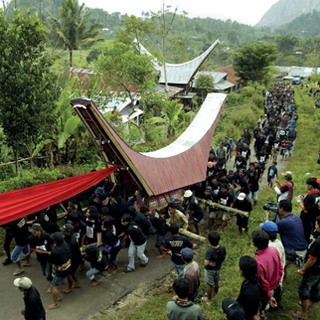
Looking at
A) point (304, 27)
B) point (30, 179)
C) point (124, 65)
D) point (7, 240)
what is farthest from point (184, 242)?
point (304, 27)

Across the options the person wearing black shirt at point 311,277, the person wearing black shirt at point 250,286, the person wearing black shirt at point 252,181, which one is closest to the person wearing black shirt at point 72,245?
the person wearing black shirt at point 250,286

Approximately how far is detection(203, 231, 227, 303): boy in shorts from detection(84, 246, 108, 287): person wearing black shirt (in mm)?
1907

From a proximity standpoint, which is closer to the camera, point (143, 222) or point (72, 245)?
point (72, 245)

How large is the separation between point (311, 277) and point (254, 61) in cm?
3413

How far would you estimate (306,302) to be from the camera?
5250 mm

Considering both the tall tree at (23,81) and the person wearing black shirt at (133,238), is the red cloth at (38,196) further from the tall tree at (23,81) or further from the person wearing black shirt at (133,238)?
the tall tree at (23,81)

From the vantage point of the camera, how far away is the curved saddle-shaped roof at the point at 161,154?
272 inches

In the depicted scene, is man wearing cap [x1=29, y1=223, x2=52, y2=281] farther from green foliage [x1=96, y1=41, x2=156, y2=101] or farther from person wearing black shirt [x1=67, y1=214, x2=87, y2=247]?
green foliage [x1=96, y1=41, x2=156, y2=101]

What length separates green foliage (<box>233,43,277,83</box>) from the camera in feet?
115

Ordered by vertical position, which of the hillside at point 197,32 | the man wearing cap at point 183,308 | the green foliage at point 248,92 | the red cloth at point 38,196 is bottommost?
the man wearing cap at point 183,308

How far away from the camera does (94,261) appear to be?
236 inches

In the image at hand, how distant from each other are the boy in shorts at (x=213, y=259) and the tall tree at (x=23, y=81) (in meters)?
5.47

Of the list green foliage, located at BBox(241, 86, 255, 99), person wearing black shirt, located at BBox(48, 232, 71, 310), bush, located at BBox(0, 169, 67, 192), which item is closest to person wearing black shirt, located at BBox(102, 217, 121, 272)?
person wearing black shirt, located at BBox(48, 232, 71, 310)

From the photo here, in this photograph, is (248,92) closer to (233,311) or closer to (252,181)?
(252,181)
